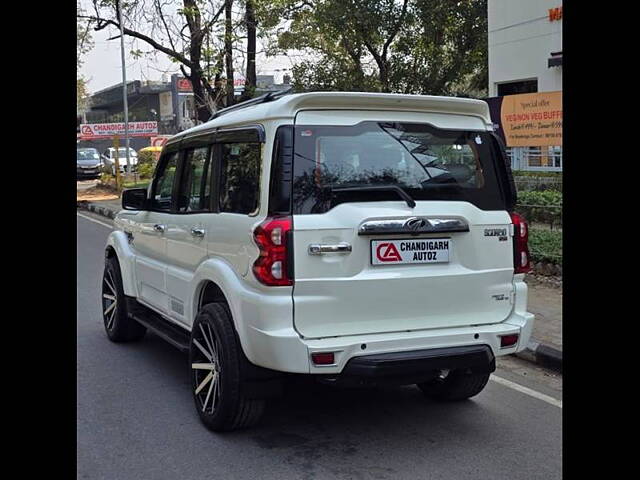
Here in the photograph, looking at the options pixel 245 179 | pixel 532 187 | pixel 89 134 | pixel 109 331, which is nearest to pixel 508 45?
pixel 532 187

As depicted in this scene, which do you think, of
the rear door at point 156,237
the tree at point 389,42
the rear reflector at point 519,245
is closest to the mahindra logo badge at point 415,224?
the rear reflector at point 519,245

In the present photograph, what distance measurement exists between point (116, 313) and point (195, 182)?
2.07m

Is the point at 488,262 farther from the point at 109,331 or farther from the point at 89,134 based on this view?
the point at 89,134

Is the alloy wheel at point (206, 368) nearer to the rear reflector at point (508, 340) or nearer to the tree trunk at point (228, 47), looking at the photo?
the rear reflector at point (508, 340)

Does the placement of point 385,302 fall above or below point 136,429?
above

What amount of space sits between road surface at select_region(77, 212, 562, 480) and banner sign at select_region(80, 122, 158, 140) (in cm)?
4152

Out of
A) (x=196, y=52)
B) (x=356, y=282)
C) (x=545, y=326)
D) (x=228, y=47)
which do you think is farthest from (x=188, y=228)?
(x=228, y=47)

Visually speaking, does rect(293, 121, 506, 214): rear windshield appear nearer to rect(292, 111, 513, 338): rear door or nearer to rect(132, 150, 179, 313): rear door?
rect(292, 111, 513, 338): rear door

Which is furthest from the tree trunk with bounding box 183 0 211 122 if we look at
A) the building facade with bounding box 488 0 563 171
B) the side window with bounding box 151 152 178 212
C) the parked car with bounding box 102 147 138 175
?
the side window with bounding box 151 152 178 212
